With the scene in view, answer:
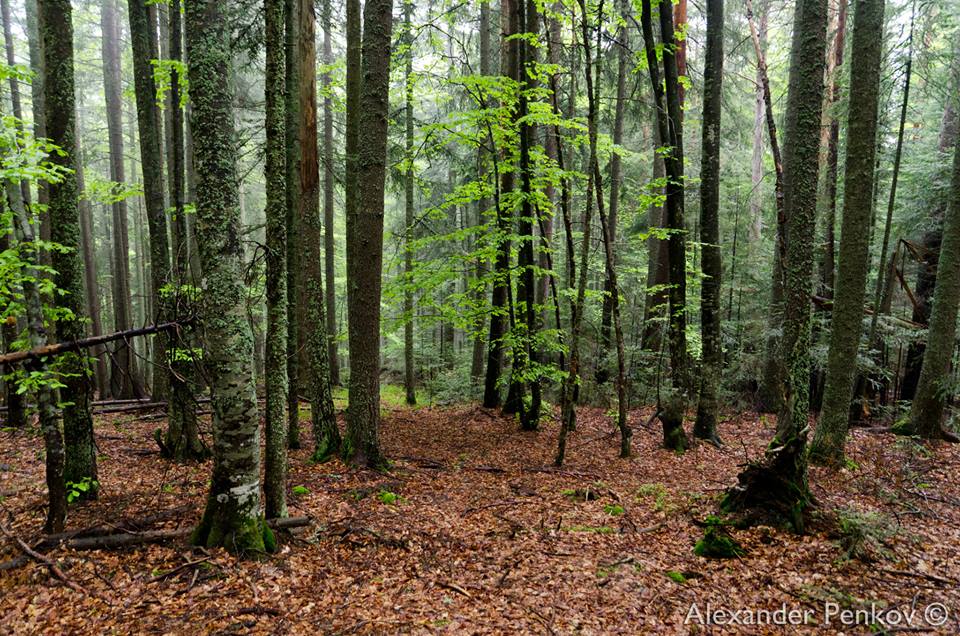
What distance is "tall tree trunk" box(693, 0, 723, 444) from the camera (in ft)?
28.6

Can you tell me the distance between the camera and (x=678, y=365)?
9102mm

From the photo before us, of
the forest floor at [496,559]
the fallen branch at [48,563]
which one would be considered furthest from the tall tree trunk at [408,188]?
the fallen branch at [48,563]

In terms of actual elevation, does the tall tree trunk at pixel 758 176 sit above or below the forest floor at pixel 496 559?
above

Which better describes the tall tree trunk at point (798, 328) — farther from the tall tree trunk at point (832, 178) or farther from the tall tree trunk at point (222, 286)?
the tall tree trunk at point (832, 178)

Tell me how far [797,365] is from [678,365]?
3350 millimetres

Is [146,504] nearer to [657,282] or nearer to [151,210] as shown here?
[151,210]

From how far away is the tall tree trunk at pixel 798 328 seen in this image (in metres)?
5.39

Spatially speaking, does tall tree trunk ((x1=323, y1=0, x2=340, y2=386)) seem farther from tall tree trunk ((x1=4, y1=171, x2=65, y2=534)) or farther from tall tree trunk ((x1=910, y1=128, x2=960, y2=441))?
tall tree trunk ((x1=910, y1=128, x2=960, y2=441))

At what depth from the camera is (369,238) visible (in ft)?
23.4

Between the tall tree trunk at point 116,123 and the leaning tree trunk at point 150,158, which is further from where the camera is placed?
the tall tree trunk at point 116,123

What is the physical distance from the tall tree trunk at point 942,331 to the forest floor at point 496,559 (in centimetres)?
133

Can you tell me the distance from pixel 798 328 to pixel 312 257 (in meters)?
7.83

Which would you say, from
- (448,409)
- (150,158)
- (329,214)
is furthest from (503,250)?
(329,214)

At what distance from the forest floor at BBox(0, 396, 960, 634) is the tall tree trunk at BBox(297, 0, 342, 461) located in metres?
0.66
